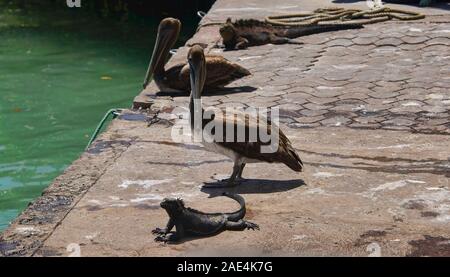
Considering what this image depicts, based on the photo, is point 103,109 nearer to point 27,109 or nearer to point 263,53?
point 27,109

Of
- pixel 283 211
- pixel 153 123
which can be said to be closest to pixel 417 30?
pixel 153 123

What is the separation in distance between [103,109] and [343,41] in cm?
311

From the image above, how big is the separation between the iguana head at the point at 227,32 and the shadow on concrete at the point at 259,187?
4.60 meters

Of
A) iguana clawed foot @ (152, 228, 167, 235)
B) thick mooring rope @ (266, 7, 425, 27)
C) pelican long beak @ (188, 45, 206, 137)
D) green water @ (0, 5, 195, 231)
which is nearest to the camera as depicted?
iguana clawed foot @ (152, 228, 167, 235)

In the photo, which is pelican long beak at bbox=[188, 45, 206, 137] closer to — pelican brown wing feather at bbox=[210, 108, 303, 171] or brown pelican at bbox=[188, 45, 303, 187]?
brown pelican at bbox=[188, 45, 303, 187]

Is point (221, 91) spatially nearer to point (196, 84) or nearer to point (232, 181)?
point (196, 84)

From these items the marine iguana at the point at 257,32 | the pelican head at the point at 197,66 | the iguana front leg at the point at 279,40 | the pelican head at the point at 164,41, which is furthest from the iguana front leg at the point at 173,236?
the iguana front leg at the point at 279,40

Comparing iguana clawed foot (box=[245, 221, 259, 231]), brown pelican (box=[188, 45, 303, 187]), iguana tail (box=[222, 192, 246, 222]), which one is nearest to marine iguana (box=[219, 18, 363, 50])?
brown pelican (box=[188, 45, 303, 187])

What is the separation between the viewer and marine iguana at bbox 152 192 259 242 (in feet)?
17.4

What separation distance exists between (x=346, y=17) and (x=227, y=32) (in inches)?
96.9

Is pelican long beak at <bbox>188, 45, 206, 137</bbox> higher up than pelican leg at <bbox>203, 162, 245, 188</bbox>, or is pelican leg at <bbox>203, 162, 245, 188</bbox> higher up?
pelican long beak at <bbox>188, 45, 206, 137</bbox>

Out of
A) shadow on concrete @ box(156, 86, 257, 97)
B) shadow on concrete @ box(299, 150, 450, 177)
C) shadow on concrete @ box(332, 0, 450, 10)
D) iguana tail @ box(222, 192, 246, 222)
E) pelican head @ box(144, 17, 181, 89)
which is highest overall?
pelican head @ box(144, 17, 181, 89)

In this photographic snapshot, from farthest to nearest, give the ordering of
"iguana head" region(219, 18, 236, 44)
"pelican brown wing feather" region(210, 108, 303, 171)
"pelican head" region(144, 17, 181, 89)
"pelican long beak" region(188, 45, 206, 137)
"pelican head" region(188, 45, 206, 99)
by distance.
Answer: "iguana head" region(219, 18, 236, 44), "pelican head" region(144, 17, 181, 89), "pelican head" region(188, 45, 206, 99), "pelican long beak" region(188, 45, 206, 137), "pelican brown wing feather" region(210, 108, 303, 171)

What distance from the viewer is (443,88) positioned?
904cm
